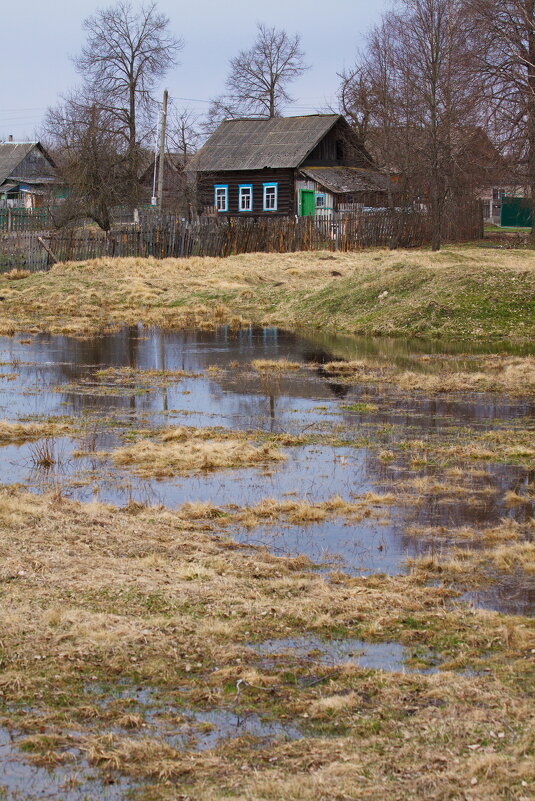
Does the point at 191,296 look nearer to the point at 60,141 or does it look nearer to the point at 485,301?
the point at 485,301

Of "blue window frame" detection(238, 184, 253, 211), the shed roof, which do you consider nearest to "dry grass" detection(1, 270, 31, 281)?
"blue window frame" detection(238, 184, 253, 211)

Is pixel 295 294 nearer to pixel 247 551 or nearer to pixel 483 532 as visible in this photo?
pixel 483 532

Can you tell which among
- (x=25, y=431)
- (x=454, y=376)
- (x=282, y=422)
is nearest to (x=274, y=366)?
(x=454, y=376)

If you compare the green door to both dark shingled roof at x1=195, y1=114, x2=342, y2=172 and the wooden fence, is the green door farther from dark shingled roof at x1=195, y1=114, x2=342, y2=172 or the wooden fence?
the wooden fence

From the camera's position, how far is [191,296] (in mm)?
28734

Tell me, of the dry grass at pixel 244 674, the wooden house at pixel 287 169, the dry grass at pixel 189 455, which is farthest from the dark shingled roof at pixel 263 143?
the dry grass at pixel 244 674

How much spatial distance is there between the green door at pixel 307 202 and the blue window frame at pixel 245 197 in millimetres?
2869

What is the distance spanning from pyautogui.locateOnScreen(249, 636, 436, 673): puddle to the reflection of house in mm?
66771

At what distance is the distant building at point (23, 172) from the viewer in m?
70.1

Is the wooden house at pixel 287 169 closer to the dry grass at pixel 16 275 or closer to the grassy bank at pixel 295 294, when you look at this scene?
the grassy bank at pixel 295 294

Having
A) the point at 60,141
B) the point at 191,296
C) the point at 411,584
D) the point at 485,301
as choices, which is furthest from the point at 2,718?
the point at 60,141

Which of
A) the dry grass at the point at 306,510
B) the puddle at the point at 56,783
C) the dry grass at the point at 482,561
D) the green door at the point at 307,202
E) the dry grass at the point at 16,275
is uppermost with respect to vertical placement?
the green door at the point at 307,202

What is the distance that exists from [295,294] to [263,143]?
28.8 metres

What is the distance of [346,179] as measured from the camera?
52750 millimetres
